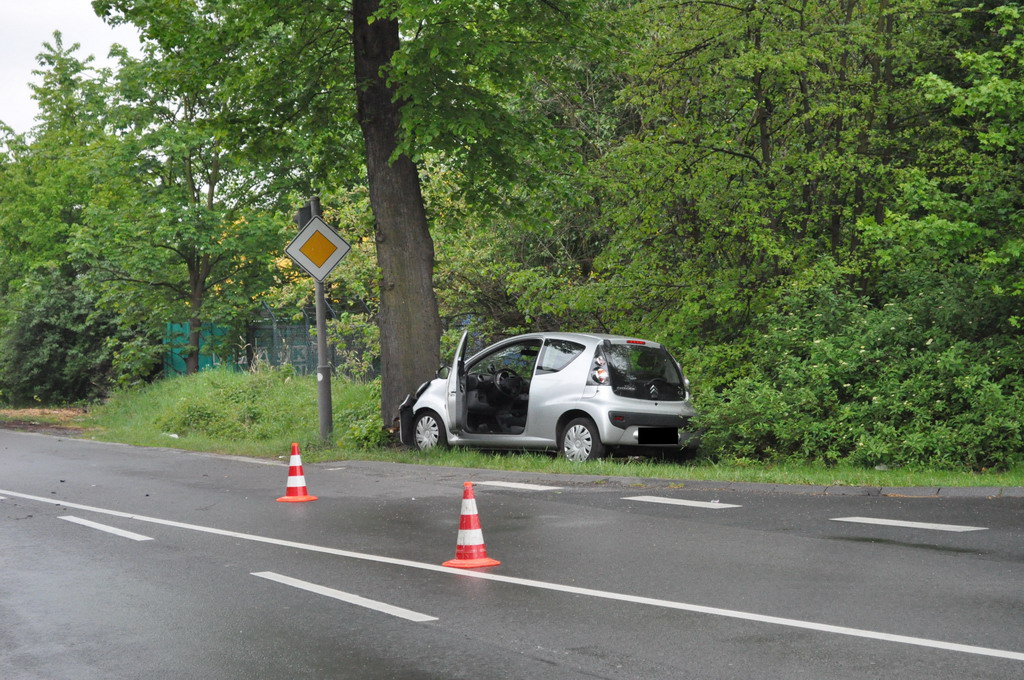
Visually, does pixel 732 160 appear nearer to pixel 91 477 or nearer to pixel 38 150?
pixel 91 477

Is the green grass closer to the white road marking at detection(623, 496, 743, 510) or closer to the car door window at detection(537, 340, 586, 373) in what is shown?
the car door window at detection(537, 340, 586, 373)

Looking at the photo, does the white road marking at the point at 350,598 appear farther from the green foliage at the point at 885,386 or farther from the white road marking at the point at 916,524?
the green foliage at the point at 885,386

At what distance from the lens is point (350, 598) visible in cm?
672

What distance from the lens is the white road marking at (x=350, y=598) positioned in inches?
244

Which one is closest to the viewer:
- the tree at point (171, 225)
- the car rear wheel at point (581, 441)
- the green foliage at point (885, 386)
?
the green foliage at point (885, 386)

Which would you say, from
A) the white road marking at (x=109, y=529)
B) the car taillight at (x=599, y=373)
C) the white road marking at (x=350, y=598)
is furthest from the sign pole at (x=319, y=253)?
the white road marking at (x=350, y=598)

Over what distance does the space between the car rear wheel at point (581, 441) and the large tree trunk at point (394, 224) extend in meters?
3.04

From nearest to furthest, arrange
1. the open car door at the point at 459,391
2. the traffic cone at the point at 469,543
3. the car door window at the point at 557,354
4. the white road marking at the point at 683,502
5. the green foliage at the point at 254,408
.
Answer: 1. the traffic cone at the point at 469,543
2. the white road marking at the point at 683,502
3. the car door window at the point at 557,354
4. the open car door at the point at 459,391
5. the green foliage at the point at 254,408

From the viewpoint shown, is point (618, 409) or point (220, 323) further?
point (220, 323)

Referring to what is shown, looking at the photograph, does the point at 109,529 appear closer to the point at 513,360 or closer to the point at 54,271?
the point at 513,360

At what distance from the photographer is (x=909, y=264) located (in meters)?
15.2

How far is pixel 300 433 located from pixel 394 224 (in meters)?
5.21

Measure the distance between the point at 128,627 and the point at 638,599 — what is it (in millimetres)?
2783

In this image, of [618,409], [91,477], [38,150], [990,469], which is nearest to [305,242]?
[91,477]
